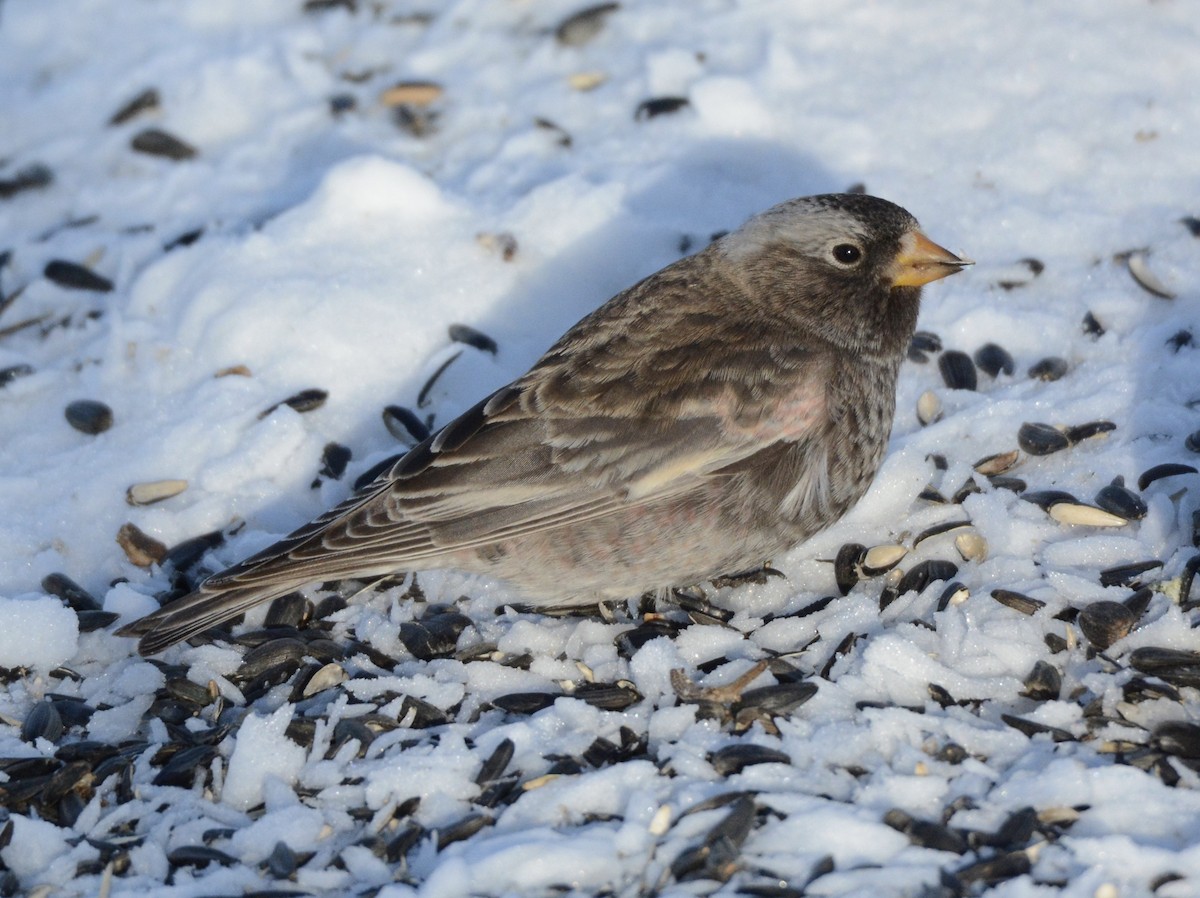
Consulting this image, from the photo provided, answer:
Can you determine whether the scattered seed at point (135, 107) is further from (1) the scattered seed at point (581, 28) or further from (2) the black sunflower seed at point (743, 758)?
(2) the black sunflower seed at point (743, 758)

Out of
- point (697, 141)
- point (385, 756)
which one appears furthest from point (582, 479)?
point (697, 141)

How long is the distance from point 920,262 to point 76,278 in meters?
4.23

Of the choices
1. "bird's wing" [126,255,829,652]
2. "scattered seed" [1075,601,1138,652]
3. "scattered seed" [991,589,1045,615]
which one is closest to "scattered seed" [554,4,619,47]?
"bird's wing" [126,255,829,652]

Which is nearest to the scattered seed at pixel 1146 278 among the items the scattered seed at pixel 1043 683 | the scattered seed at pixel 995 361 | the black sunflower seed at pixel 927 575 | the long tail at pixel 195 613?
the scattered seed at pixel 995 361

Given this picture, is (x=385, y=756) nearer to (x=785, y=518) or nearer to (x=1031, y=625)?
(x=785, y=518)

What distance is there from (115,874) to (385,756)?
899 millimetres

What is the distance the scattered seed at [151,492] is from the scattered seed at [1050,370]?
3.77m

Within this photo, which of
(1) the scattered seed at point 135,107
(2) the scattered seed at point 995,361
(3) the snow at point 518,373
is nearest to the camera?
(3) the snow at point 518,373

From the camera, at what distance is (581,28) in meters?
7.73

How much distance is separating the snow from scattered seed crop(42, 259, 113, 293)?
0.07 metres

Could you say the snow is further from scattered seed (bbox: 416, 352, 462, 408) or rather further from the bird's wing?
the bird's wing

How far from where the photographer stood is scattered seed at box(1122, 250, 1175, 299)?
20.0ft

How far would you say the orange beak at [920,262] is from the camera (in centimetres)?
533

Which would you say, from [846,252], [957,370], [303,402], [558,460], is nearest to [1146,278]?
[957,370]
